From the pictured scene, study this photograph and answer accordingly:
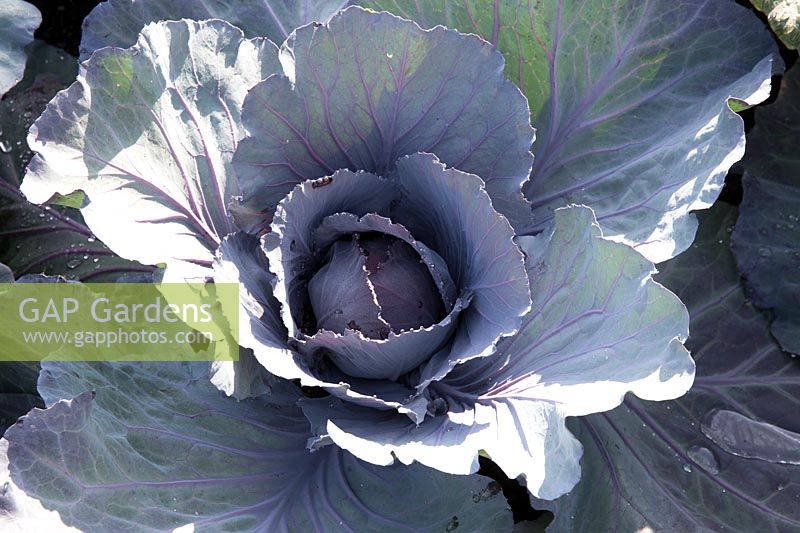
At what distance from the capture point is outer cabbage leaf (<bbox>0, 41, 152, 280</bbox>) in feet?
6.50

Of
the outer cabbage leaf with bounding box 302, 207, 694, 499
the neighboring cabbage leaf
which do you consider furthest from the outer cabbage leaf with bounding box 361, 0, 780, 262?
the outer cabbage leaf with bounding box 302, 207, 694, 499

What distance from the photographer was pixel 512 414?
4.09 feet

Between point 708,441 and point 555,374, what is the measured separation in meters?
0.58

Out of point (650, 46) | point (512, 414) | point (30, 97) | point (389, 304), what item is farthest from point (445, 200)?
point (30, 97)

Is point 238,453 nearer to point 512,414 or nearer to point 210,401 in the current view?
point 210,401

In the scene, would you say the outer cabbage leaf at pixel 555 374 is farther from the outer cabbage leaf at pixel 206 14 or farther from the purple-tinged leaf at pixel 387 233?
the outer cabbage leaf at pixel 206 14

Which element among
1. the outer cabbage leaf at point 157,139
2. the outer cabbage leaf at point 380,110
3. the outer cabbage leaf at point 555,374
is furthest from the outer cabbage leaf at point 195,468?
the outer cabbage leaf at point 380,110

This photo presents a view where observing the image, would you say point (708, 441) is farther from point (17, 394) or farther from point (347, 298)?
point (17, 394)

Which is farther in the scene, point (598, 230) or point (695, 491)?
point (695, 491)

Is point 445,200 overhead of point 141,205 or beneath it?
overhead

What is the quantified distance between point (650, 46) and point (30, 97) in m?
1.49

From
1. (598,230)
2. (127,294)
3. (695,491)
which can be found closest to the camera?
(598,230)

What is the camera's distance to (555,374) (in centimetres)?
126

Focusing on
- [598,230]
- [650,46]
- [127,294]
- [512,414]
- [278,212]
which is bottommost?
[127,294]
